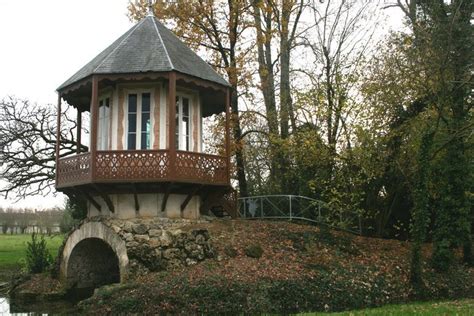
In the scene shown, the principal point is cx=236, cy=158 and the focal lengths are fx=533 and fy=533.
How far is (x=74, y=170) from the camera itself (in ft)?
61.2

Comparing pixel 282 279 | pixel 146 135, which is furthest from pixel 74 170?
pixel 282 279

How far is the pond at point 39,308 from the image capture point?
57.3ft

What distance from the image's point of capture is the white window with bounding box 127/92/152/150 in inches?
752

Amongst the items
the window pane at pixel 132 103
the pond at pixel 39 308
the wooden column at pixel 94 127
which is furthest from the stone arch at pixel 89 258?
the window pane at pixel 132 103

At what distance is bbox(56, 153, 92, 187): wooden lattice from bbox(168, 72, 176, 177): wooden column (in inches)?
109

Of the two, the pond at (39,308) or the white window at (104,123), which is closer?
the pond at (39,308)

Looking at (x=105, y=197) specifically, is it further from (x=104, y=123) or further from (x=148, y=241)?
(x=104, y=123)

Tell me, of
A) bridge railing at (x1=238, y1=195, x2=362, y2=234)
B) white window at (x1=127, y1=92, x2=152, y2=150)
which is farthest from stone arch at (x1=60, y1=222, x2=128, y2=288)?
bridge railing at (x1=238, y1=195, x2=362, y2=234)

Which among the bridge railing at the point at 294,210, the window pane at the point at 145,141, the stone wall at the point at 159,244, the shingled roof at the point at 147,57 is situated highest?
the shingled roof at the point at 147,57

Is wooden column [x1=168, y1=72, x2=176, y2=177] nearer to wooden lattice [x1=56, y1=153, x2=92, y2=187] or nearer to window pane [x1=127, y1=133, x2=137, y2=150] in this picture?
window pane [x1=127, y1=133, x2=137, y2=150]

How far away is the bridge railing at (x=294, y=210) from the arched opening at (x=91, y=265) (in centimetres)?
639

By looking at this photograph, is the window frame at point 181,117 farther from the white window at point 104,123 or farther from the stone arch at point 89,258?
the stone arch at point 89,258

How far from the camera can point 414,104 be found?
72.3ft

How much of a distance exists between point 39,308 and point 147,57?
9.46m
